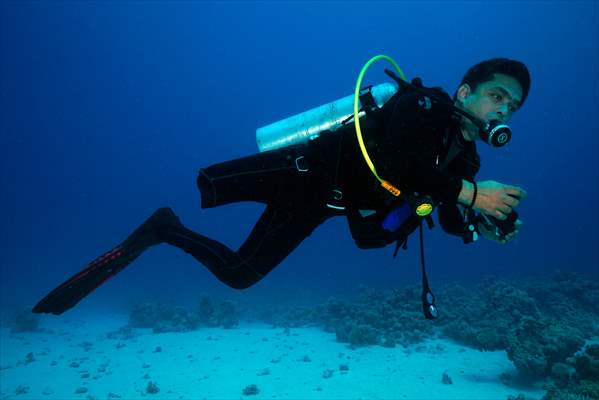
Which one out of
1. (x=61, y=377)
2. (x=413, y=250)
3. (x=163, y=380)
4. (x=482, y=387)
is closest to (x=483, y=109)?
(x=482, y=387)

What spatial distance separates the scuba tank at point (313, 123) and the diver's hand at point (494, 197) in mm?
1563

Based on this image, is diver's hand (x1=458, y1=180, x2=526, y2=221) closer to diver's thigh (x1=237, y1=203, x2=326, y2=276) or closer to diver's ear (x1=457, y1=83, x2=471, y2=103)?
diver's ear (x1=457, y1=83, x2=471, y2=103)

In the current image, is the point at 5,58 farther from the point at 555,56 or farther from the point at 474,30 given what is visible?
the point at 555,56

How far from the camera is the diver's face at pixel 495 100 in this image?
9.27 feet

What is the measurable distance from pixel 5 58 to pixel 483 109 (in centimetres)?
12892

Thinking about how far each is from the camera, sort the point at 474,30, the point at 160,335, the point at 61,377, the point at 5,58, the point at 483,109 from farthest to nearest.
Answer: the point at 474,30 → the point at 5,58 → the point at 160,335 → the point at 61,377 → the point at 483,109

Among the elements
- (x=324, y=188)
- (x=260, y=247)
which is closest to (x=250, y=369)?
(x=260, y=247)

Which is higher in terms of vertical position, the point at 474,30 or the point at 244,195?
the point at 474,30

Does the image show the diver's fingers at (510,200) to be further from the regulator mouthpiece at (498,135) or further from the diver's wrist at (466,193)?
the regulator mouthpiece at (498,135)

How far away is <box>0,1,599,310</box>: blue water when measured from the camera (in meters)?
97.8

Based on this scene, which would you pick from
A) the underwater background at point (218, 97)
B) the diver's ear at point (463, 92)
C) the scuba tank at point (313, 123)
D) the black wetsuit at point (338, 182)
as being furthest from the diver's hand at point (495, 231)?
the underwater background at point (218, 97)

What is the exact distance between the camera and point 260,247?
3.88m

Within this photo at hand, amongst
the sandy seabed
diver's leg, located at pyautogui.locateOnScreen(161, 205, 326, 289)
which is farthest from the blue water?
diver's leg, located at pyautogui.locateOnScreen(161, 205, 326, 289)

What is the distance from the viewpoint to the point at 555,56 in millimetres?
120500
